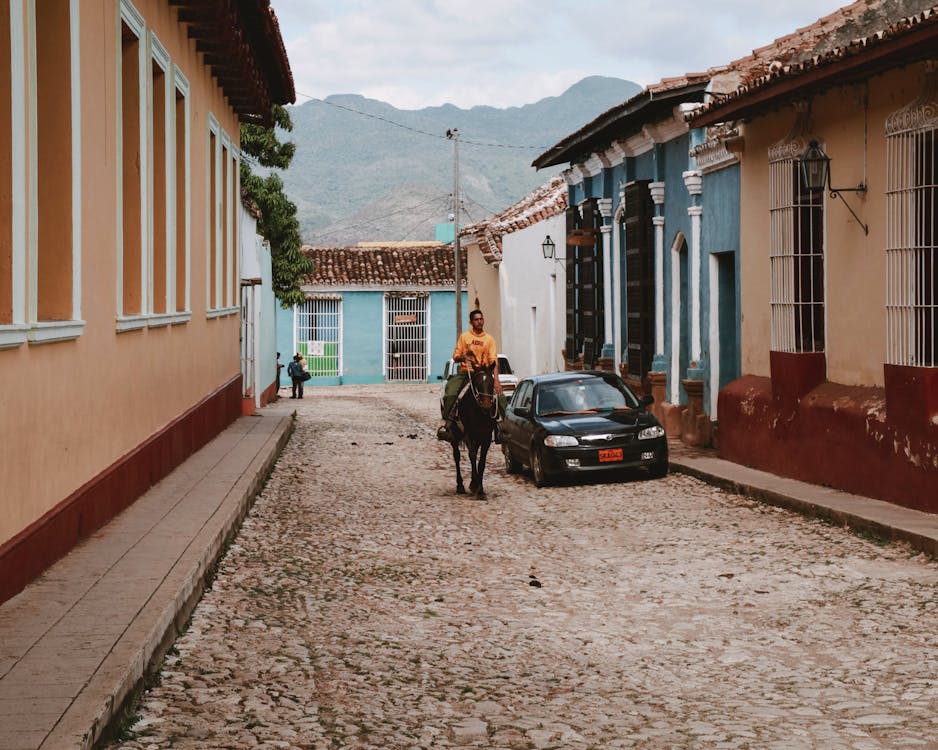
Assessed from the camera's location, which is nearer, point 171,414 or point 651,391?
point 171,414

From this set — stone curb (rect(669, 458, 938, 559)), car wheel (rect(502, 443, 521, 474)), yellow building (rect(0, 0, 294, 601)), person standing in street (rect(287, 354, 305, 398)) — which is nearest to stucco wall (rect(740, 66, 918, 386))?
stone curb (rect(669, 458, 938, 559))

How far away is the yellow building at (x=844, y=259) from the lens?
1161 centimetres

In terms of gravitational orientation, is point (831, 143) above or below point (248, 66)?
below

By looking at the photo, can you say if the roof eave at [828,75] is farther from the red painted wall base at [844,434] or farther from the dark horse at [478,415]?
the dark horse at [478,415]

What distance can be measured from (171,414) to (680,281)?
8.86m

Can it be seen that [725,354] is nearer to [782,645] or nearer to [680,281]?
[680,281]

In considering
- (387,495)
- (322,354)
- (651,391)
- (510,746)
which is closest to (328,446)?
(651,391)

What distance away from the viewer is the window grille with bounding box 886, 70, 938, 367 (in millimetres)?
11570

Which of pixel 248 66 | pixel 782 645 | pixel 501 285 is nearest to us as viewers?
pixel 782 645

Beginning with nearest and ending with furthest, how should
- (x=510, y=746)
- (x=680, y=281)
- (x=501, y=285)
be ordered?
(x=510, y=746), (x=680, y=281), (x=501, y=285)

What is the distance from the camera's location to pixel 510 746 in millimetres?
5352

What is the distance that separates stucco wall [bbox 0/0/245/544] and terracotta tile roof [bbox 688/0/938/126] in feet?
18.8

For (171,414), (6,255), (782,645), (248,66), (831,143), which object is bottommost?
(782,645)

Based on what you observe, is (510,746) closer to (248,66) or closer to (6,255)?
(6,255)
